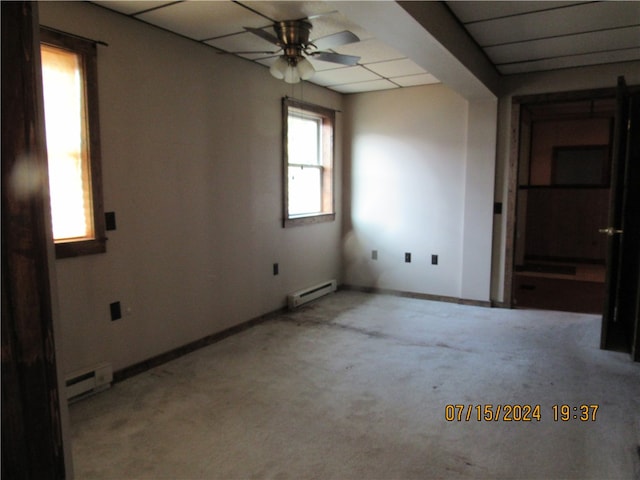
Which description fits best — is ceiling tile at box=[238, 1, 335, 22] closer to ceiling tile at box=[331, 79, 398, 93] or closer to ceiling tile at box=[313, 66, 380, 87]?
ceiling tile at box=[313, 66, 380, 87]

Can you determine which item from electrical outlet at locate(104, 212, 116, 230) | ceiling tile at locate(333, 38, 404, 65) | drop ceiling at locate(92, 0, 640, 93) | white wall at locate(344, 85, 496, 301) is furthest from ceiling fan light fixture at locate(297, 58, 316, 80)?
white wall at locate(344, 85, 496, 301)

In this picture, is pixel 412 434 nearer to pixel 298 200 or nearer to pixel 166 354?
pixel 166 354

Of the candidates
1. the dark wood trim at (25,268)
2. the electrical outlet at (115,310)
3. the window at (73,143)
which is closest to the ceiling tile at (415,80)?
the window at (73,143)

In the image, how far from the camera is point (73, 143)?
106 inches

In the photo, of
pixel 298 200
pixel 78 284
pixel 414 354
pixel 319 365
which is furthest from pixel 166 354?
pixel 298 200

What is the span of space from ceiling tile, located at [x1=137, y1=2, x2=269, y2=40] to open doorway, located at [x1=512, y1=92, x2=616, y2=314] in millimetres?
5197

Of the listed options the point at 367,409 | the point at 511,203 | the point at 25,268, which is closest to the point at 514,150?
the point at 511,203

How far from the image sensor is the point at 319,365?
10.7 ft

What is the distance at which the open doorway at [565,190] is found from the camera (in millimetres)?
7070

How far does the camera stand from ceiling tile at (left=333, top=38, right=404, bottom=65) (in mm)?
3545

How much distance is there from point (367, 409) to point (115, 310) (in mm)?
1762

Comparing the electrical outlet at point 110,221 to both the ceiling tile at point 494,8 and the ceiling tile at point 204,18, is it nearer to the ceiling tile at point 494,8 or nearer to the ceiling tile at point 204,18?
the ceiling tile at point 204,18

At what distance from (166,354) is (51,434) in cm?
290

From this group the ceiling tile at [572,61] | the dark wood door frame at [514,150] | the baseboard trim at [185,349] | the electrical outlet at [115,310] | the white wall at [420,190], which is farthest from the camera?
the white wall at [420,190]
